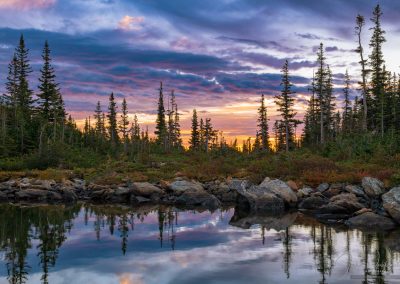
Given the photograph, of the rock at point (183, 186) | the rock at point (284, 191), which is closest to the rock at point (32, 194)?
the rock at point (183, 186)

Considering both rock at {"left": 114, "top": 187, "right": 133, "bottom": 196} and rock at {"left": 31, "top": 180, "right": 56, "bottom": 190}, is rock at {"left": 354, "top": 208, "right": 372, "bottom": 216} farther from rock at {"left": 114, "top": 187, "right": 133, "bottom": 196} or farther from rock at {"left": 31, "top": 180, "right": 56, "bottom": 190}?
rock at {"left": 31, "top": 180, "right": 56, "bottom": 190}

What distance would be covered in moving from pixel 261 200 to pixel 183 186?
632 centimetres

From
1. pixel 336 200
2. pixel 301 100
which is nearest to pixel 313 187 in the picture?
pixel 336 200

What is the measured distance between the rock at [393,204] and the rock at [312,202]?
4.49m

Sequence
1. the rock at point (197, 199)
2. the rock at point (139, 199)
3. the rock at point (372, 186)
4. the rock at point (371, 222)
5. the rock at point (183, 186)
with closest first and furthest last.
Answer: the rock at point (371, 222), the rock at point (372, 186), the rock at point (197, 199), the rock at point (139, 199), the rock at point (183, 186)

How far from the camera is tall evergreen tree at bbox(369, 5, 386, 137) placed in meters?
49.3

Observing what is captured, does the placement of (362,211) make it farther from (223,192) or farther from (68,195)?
(68,195)

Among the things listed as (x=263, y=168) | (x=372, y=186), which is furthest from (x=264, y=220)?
(x=263, y=168)

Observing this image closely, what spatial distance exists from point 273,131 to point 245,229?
252 feet

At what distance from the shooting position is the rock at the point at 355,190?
22766 mm

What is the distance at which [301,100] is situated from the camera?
7219 centimetres

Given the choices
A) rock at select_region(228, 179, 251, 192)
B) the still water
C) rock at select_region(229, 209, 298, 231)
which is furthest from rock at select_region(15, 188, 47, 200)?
rock at select_region(229, 209, 298, 231)

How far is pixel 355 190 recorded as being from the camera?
23078 mm

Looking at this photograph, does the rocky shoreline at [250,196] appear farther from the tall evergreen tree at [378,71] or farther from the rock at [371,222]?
the tall evergreen tree at [378,71]
